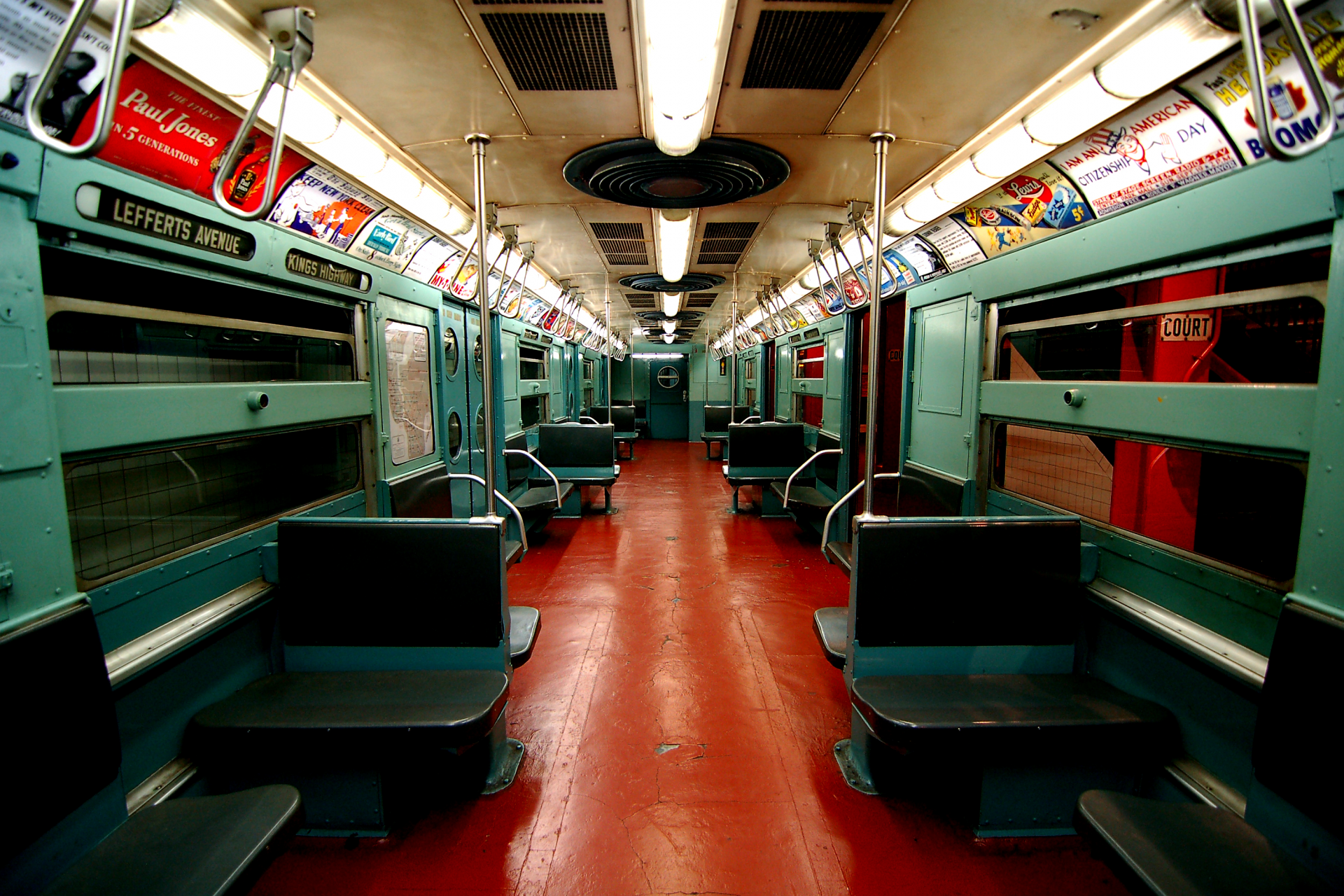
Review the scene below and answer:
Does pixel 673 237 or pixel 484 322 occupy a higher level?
pixel 673 237

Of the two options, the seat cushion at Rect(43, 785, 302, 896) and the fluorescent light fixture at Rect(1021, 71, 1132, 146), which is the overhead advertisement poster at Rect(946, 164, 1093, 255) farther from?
the seat cushion at Rect(43, 785, 302, 896)

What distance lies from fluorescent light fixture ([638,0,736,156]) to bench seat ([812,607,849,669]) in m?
2.42

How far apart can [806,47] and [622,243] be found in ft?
10.8

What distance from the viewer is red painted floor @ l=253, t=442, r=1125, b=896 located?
209 centimetres

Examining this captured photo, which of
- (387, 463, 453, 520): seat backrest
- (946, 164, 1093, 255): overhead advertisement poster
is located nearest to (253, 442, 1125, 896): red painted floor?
(387, 463, 453, 520): seat backrest

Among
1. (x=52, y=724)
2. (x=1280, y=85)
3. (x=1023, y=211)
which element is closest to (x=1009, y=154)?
(x=1023, y=211)

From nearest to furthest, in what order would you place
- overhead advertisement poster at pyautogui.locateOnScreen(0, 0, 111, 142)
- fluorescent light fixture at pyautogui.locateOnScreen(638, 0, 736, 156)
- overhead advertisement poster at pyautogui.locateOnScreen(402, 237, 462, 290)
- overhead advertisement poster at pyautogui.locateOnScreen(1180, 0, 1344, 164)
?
overhead advertisement poster at pyautogui.locateOnScreen(0, 0, 111, 142) → overhead advertisement poster at pyautogui.locateOnScreen(1180, 0, 1344, 164) → fluorescent light fixture at pyautogui.locateOnScreen(638, 0, 736, 156) → overhead advertisement poster at pyautogui.locateOnScreen(402, 237, 462, 290)

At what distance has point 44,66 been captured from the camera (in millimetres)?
1562

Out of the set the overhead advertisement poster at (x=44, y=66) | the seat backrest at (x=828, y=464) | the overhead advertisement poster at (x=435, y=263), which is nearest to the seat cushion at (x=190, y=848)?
the overhead advertisement poster at (x=44, y=66)

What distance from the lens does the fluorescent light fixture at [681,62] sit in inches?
67.1

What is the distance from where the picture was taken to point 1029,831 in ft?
7.55

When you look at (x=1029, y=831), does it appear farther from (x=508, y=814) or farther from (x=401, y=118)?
(x=401, y=118)

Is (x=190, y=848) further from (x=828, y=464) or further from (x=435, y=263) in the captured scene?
(x=828, y=464)

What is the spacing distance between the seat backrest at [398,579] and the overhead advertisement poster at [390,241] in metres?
1.85
